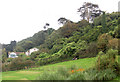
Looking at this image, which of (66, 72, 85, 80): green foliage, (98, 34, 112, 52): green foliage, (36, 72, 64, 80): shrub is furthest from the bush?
(98, 34, 112, 52): green foliage

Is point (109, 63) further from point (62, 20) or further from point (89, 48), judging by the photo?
point (62, 20)

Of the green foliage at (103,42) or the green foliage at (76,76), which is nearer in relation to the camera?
the green foliage at (76,76)

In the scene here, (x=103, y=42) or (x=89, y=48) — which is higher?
(x=103, y=42)

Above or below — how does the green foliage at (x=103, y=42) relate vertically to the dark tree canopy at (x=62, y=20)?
below

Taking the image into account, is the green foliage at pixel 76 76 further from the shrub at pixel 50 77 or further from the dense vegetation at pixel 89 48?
the shrub at pixel 50 77

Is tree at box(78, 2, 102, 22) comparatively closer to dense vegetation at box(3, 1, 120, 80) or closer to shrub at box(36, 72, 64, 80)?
dense vegetation at box(3, 1, 120, 80)

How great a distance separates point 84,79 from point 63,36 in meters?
22.1

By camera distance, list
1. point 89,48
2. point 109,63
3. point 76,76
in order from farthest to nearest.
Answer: point 89,48 < point 109,63 < point 76,76

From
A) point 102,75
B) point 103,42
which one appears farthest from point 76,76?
point 103,42

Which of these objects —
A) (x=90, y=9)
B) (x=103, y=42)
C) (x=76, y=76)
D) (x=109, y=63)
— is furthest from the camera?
(x=90, y=9)

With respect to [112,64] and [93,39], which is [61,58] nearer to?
[93,39]

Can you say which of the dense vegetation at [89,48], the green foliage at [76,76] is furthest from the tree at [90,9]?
the green foliage at [76,76]

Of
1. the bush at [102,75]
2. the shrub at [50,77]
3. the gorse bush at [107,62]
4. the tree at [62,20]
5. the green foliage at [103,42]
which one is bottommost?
the bush at [102,75]

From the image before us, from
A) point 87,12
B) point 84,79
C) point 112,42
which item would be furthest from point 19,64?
point 87,12
